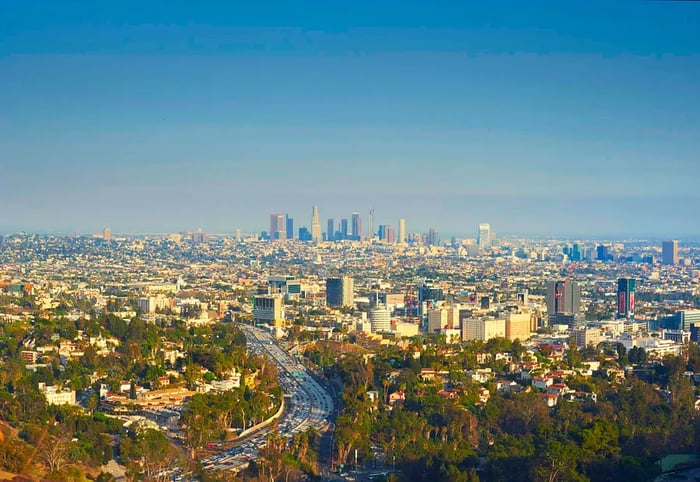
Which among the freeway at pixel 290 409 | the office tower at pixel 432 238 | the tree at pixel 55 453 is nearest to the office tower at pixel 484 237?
the office tower at pixel 432 238

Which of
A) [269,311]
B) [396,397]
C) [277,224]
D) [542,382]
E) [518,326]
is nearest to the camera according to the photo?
[396,397]

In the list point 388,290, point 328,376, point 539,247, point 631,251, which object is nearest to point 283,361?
point 328,376

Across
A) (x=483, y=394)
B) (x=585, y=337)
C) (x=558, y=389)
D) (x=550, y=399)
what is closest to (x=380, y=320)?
(x=585, y=337)

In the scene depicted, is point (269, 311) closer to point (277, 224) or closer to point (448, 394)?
point (448, 394)

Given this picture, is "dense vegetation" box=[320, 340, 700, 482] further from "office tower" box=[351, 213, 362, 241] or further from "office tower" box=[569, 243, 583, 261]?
"office tower" box=[351, 213, 362, 241]

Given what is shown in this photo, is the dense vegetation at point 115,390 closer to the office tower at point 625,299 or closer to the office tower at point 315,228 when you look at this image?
the office tower at point 625,299
